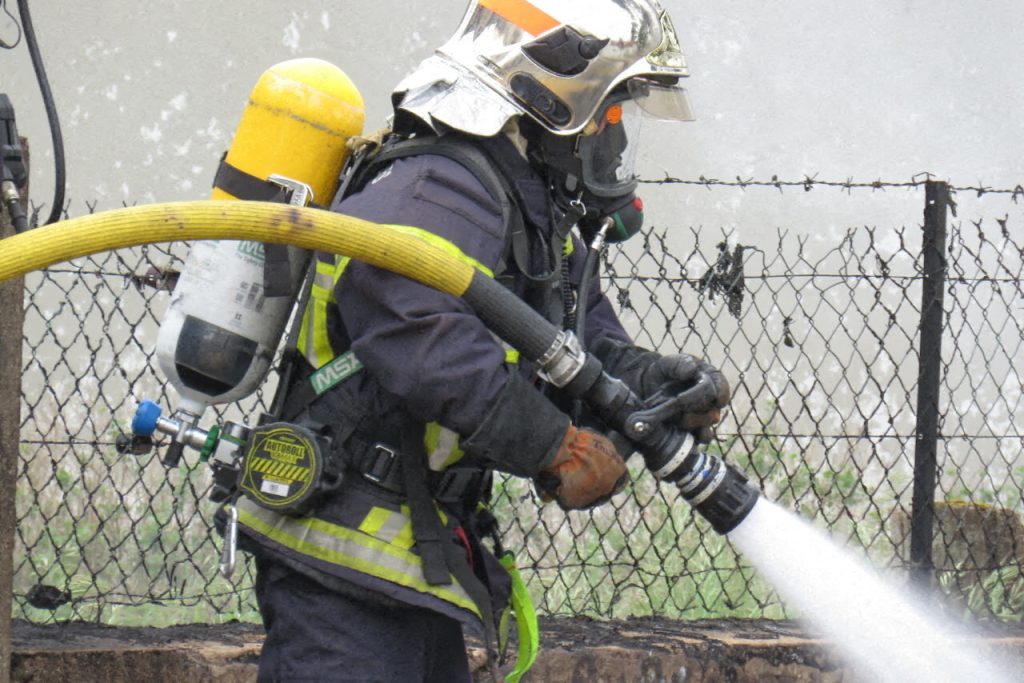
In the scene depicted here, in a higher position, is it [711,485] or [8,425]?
[711,485]

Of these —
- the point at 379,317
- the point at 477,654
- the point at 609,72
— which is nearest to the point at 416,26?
the point at 477,654

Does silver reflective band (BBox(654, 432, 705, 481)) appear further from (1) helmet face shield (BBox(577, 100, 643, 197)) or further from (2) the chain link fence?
(2) the chain link fence

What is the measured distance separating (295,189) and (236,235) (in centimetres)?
38

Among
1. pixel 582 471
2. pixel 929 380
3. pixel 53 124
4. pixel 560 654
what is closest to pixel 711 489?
pixel 582 471

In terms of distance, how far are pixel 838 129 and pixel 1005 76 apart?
94 centimetres

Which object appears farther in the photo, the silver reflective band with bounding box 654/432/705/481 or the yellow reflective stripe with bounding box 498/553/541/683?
the yellow reflective stripe with bounding box 498/553/541/683

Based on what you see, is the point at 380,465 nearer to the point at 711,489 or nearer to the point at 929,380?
the point at 711,489

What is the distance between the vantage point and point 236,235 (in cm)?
198

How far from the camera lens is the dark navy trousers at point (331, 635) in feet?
7.45

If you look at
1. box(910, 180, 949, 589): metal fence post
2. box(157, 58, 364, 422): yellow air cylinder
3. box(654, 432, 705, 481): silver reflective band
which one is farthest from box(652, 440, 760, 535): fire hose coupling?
box(910, 180, 949, 589): metal fence post

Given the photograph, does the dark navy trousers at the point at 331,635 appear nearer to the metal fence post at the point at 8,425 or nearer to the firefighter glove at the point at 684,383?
the firefighter glove at the point at 684,383

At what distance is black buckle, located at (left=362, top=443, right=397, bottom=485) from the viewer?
7.57 ft

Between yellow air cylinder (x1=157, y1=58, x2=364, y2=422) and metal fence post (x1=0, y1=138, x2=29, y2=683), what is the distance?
2.40 ft

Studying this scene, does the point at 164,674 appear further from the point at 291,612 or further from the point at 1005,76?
the point at 1005,76
